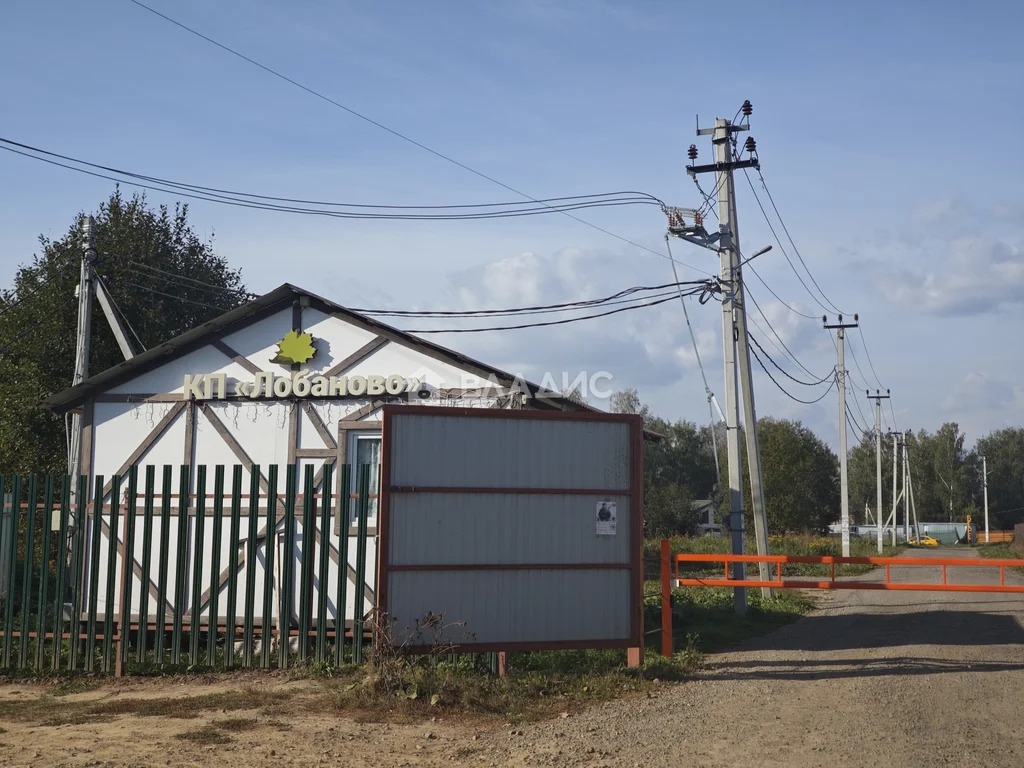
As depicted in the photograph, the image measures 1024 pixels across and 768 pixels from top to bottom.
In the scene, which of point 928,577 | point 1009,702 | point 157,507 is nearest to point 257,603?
point 157,507

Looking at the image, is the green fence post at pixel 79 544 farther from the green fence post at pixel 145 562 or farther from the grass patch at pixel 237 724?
the grass patch at pixel 237 724

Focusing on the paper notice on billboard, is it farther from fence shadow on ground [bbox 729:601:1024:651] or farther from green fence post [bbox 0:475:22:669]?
green fence post [bbox 0:475:22:669]

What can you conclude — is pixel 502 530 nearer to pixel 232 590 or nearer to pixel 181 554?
pixel 232 590

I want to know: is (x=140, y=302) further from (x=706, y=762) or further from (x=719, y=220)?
(x=706, y=762)

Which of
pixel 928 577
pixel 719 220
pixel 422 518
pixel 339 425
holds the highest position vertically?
pixel 719 220

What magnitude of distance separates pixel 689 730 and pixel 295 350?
866 centimetres

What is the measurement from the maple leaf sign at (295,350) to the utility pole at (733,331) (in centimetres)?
727

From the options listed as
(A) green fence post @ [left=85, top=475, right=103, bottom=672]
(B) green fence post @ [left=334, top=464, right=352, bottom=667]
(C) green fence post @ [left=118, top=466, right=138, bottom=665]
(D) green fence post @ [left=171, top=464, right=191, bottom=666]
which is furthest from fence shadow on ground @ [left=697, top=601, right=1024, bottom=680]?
(A) green fence post @ [left=85, top=475, right=103, bottom=672]

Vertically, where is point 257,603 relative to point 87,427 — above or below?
below

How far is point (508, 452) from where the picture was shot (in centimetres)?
974

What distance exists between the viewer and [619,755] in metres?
6.94

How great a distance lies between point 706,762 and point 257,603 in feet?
26.1

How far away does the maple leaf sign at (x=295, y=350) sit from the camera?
14.2 metres

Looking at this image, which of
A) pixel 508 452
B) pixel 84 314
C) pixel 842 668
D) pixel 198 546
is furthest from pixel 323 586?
Result: pixel 84 314
